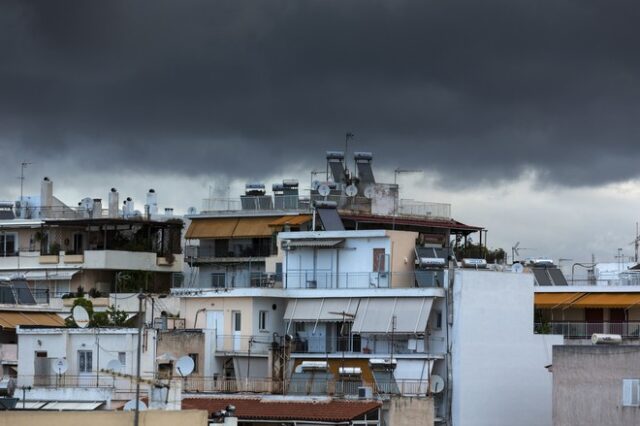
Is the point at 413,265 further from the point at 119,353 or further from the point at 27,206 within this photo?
the point at 27,206

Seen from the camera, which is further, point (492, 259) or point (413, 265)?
point (492, 259)

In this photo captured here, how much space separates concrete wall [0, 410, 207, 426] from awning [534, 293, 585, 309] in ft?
110

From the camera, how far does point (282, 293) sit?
8950 cm

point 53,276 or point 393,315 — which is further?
Answer: point 53,276

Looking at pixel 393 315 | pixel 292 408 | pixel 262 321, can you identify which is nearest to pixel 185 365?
pixel 292 408

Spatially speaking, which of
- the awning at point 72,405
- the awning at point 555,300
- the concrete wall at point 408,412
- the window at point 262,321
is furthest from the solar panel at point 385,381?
the awning at point 72,405

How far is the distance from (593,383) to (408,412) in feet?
28.8

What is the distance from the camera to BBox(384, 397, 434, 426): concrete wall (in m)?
77.1

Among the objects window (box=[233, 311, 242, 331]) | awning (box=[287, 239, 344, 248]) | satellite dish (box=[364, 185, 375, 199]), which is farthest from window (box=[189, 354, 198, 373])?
satellite dish (box=[364, 185, 375, 199])

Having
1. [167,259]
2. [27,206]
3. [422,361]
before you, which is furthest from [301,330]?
[27,206]

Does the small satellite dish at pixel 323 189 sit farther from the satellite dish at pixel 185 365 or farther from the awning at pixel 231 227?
the satellite dish at pixel 185 365

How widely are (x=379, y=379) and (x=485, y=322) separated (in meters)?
5.91

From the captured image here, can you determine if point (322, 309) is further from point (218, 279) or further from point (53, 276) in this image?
point (53, 276)

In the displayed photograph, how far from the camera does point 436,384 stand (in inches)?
3250
